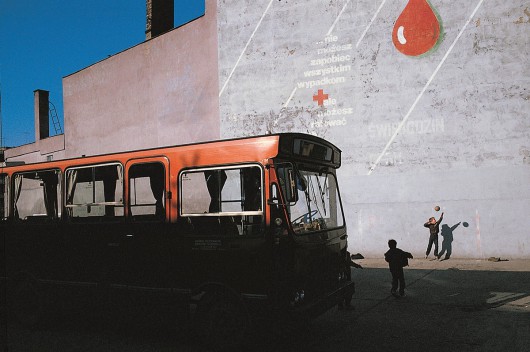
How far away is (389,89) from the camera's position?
46.9 feet

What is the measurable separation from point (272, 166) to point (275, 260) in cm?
111

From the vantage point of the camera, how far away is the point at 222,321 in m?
5.59

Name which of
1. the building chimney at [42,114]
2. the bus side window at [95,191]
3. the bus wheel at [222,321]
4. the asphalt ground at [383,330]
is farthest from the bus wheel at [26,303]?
the building chimney at [42,114]

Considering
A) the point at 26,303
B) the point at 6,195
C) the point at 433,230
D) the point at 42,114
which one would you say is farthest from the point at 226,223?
the point at 42,114

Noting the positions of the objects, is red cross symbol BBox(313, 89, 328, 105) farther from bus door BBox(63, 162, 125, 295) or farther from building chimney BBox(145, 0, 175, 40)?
bus door BBox(63, 162, 125, 295)

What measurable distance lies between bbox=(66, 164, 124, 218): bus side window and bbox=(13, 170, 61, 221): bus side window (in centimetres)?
32

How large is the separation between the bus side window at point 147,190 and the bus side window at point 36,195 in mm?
1605

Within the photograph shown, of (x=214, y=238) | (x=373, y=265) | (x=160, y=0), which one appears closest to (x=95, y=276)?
(x=214, y=238)

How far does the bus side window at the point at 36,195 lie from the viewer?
23.6 ft

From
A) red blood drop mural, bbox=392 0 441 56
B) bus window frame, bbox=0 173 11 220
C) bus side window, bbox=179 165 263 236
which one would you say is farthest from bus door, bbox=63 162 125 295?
red blood drop mural, bbox=392 0 441 56

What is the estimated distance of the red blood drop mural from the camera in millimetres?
13875

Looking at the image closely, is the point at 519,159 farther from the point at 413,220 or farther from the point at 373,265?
the point at 373,265

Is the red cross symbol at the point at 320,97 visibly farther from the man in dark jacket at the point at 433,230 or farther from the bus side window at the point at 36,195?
the bus side window at the point at 36,195

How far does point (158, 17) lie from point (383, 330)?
1913 cm
